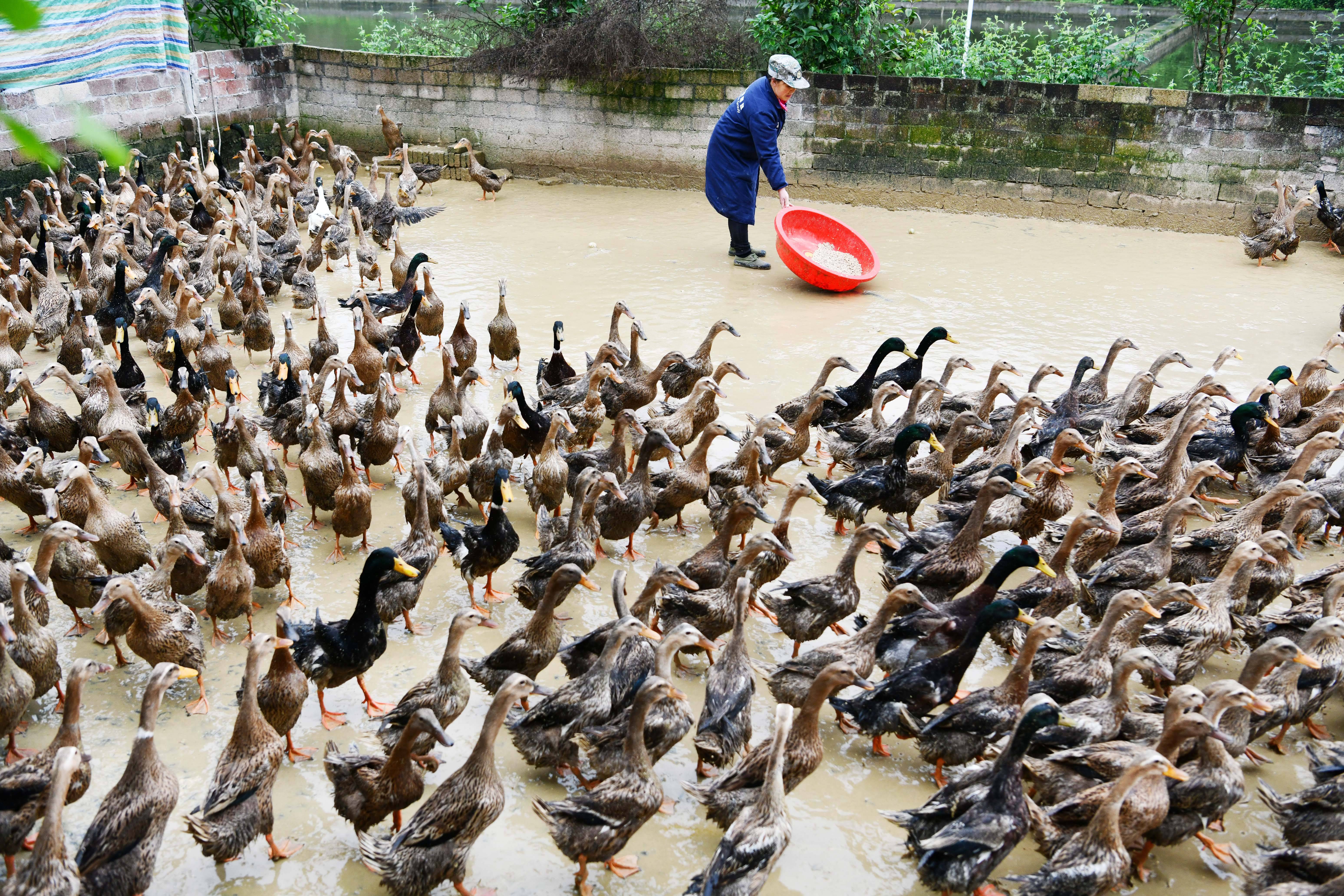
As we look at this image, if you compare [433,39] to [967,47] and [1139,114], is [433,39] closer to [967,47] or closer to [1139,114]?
[967,47]

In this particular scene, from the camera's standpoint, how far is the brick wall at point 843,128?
1424 cm

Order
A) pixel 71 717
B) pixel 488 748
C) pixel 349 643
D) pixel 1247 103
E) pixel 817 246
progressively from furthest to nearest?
1. pixel 1247 103
2. pixel 817 246
3. pixel 349 643
4. pixel 71 717
5. pixel 488 748

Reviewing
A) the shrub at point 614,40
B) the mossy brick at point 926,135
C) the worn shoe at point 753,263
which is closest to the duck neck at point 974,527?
the worn shoe at point 753,263

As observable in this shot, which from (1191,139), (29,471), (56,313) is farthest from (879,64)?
(29,471)

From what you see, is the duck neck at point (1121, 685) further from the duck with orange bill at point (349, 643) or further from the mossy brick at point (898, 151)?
the mossy brick at point (898, 151)

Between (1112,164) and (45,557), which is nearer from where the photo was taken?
(45,557)

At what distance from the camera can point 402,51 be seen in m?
20.0

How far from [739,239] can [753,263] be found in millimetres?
395

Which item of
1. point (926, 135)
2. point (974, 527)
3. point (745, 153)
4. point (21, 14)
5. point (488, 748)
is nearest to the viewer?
point (21, 14)

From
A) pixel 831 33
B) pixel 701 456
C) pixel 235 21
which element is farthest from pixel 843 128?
pixel 235 21

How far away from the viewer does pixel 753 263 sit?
1278cm

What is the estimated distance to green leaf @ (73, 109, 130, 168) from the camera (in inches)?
49.6

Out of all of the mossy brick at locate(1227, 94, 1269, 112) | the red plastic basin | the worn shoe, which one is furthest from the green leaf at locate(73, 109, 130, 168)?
the mossy brick at locate(1227, 94, 1269, 112)

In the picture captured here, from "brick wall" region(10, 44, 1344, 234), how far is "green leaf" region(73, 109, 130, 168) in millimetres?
13187
